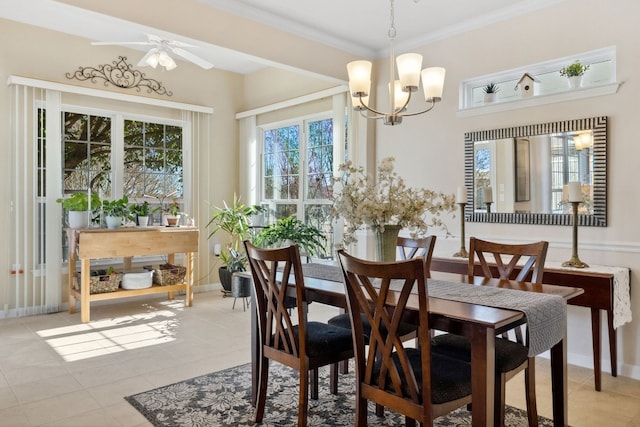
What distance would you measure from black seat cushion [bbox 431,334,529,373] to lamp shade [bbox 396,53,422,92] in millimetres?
1345

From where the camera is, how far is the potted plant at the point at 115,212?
473cm

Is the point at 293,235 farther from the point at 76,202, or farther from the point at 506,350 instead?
the point at 506,350

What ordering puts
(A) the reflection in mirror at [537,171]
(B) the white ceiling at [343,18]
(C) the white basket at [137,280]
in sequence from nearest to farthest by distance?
(A) the reflection in mirror at [537,171]
(B) the white ceiling at [343,18]
(C) the white basket at [137,280]

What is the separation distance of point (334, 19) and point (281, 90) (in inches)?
75.5

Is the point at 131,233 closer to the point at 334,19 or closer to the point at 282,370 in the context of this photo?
the point at 282,370

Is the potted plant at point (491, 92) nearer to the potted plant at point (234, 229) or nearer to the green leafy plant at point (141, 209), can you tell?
the potted plant at point (234, 229)

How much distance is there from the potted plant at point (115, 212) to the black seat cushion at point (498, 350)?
357 centimetres

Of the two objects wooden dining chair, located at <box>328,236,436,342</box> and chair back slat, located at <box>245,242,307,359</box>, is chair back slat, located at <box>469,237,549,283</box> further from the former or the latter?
chair back slat, located at <box>245,242,307,359</box>

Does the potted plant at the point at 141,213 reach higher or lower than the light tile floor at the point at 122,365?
higher

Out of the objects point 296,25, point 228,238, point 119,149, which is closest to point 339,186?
point 296,25

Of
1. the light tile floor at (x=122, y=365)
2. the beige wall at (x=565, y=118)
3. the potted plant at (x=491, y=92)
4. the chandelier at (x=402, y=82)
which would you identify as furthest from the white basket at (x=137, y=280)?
the potted plant at (x=491, y=92)

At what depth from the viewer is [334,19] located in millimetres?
3920

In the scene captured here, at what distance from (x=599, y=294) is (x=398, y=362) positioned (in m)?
1.68

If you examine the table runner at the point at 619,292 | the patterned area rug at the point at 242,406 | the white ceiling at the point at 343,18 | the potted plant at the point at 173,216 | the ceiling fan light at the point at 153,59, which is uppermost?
the white ceiling at the point at 343,18
